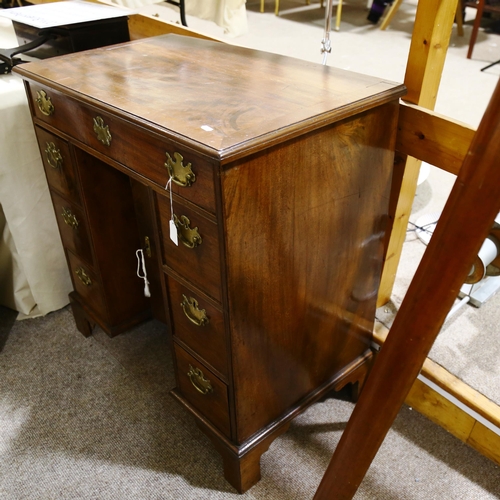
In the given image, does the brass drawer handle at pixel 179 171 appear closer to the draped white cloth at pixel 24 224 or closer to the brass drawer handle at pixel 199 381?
the brass drawer handle at pixel 199 381

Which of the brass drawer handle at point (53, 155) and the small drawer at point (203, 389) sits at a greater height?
the brass drawer handle at point (53, 155)

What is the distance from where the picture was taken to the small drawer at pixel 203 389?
0.97 metres

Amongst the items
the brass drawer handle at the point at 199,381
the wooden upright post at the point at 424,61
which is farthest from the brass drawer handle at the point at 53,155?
the wooden upright post at the point at 424,61

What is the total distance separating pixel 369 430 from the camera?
78cm

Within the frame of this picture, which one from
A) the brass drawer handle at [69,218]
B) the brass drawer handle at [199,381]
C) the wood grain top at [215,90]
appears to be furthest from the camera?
the brass drawer handle at [69,218]

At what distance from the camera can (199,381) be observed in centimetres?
101

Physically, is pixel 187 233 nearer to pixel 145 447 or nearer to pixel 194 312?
pixel 194 312

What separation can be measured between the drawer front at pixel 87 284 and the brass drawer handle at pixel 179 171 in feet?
2.01

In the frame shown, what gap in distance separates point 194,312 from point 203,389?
190 millimetres

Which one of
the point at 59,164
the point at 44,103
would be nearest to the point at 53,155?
the point at 59,164

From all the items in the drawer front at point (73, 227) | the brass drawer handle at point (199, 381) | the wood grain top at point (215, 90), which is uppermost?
the wood grain top at point (215, 90)

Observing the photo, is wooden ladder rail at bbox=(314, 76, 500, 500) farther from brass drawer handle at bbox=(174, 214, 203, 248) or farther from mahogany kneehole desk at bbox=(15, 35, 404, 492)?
brass drawer handle at bbox=(174, 214, 203, 248)

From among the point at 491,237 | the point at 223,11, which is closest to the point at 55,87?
the point at 491,237

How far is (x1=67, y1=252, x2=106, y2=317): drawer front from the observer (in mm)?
1301
